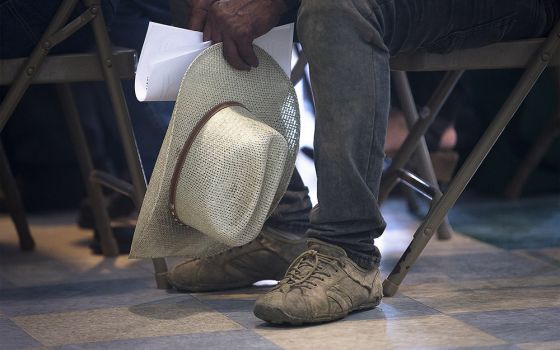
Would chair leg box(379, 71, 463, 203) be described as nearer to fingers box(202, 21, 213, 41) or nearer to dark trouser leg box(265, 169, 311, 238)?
dark trouser leg box(265, 169, 311, 238)

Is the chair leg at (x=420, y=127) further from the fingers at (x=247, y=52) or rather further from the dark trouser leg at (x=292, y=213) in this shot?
the fingers at (x=247, y=52)

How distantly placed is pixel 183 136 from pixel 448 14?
0.53 meters

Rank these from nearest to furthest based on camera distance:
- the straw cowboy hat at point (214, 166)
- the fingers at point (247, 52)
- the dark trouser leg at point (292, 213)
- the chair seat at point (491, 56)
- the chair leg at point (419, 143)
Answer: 1. the straw cowboy hat at point (214, 166)
2. the fingers at point (247, 52)
3. the chair seat at point (491, 56)
4. the dark trouser leg at point (292, 213)
5. the chair leg at point (419, 143)

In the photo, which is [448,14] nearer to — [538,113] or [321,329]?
[321,329]

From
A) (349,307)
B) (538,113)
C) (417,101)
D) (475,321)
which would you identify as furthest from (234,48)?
(538,113)

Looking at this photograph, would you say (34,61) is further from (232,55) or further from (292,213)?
(292,213)

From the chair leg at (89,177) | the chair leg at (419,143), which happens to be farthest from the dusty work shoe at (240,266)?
the chair leg at (419,143)

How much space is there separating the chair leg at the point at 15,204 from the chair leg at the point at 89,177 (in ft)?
0.57

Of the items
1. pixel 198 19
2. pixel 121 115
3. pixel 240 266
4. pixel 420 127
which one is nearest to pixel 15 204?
pixel 121 115

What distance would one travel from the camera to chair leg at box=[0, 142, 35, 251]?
2.54 m

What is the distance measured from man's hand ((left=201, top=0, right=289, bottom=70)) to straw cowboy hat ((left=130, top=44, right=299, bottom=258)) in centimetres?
2

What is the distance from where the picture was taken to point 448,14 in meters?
1.91

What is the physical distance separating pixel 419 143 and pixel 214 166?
94cm

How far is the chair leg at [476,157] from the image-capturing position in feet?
6.55
